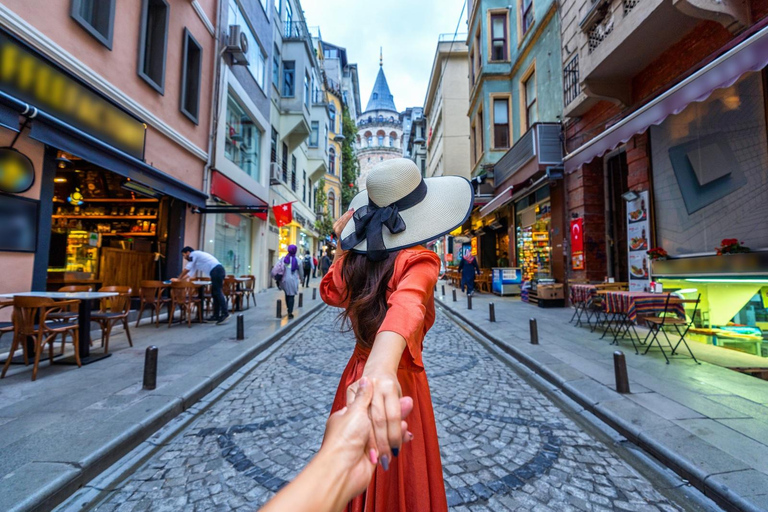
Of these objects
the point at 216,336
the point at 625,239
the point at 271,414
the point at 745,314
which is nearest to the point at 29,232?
the point at 216,336

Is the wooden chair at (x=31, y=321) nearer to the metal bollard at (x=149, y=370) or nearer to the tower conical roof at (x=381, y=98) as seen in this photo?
the metal bollard at (x=149, y=370)

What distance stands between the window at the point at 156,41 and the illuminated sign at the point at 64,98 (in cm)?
178

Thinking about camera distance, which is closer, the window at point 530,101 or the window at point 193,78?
the window at point 193,78

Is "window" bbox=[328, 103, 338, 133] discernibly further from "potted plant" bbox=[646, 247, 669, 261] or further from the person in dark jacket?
"potted plant" bbox=[646, 247, 669, 261]

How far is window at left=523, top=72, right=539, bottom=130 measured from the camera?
14.0 m

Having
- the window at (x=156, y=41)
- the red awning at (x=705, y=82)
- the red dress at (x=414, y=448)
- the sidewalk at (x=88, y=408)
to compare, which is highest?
the window at (x=156, y=41)

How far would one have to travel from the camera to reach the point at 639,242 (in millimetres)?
8266

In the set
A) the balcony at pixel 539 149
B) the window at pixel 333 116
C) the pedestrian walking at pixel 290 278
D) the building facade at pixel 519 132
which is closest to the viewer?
the pedestrian walking at pixel 290 278

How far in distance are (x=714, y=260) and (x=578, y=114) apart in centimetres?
574

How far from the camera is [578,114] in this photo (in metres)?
10.2

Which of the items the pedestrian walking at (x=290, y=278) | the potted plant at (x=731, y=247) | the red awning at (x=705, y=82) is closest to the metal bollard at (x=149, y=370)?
the pedestrian walking at (x=290, y=278)

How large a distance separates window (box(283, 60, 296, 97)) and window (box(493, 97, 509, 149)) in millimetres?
10500

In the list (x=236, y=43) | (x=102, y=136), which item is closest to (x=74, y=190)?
(x=102, y=136)

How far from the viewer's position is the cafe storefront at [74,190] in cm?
526
